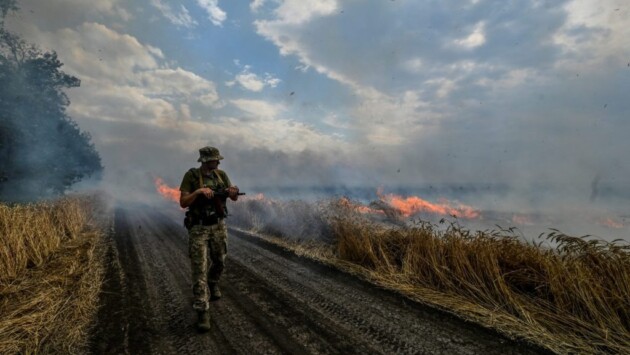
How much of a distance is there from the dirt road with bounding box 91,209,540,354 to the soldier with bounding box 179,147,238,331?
0.71 meters

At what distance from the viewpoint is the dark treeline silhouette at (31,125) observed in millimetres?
17953

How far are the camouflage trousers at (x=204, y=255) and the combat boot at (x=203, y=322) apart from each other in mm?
75

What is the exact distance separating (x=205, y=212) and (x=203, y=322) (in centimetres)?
170

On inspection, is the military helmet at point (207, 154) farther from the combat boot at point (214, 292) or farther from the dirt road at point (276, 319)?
the dirt road at point (276, 319)

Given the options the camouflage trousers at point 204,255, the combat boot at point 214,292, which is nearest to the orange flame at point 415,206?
the combat boot at point 214,292

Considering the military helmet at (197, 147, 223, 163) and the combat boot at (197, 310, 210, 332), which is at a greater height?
the military helmet at (197, 147, 223, 163)

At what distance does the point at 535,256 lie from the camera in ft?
18.2

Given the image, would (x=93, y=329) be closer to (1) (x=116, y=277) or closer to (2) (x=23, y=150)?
(1) (x=116, y=277)

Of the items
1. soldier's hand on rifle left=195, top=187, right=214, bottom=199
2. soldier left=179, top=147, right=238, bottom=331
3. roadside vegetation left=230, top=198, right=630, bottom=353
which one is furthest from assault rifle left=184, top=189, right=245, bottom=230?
roadside vegetation left=230, top=198, right=630, bottom=353

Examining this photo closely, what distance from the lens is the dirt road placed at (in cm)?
388

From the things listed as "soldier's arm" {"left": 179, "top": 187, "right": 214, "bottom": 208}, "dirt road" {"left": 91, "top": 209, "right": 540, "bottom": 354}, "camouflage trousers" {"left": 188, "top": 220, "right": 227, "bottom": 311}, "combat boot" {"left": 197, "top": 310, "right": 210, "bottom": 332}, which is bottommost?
"dirt road" {"left": 91, "top": 209, "right": 540, "bottom": 354}

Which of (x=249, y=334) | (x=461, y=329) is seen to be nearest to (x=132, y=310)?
(x=249, y=334)

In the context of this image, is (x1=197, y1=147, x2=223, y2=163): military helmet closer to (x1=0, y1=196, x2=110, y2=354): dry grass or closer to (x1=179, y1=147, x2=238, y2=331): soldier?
(x1=179, y1=147, x2=238, y2=331): soldier

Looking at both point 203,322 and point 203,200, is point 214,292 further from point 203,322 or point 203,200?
point 203,200
